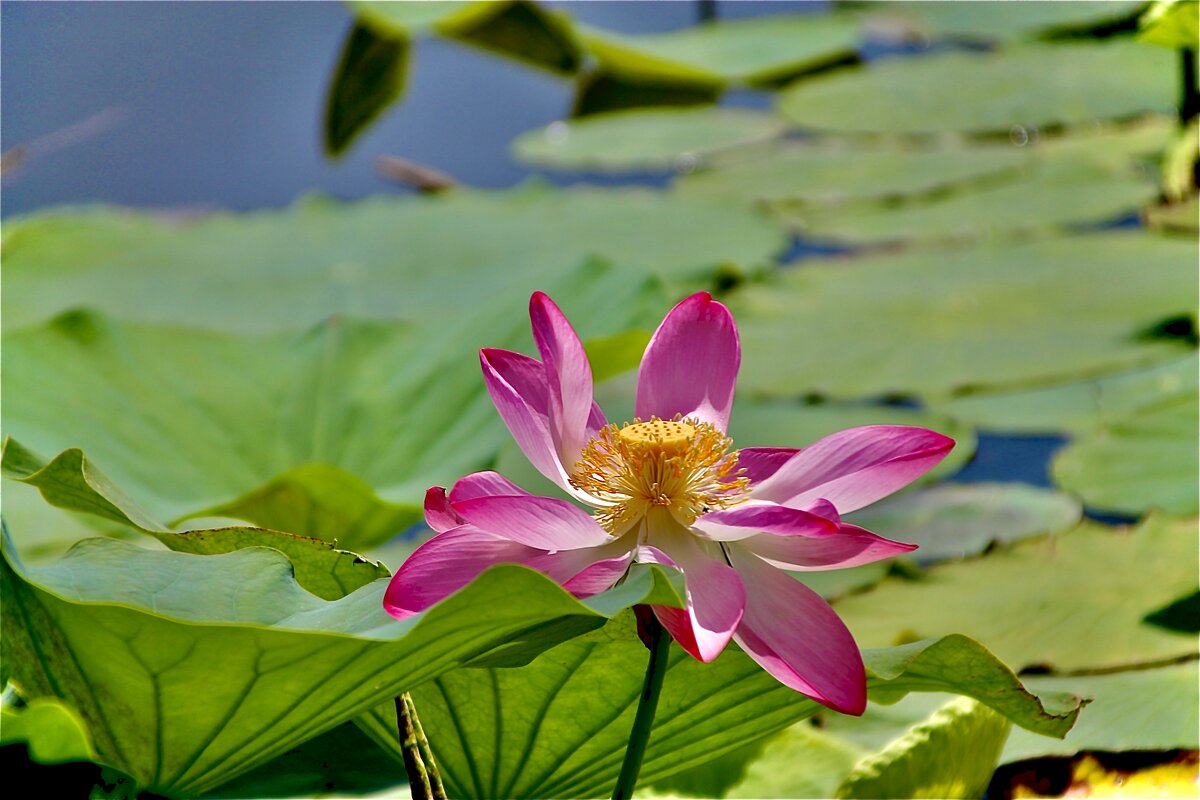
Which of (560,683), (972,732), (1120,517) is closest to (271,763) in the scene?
(560,683)

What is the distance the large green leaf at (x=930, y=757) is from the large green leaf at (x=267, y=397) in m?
0.49

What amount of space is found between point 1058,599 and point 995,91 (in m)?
1.58

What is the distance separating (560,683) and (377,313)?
1.19 meters

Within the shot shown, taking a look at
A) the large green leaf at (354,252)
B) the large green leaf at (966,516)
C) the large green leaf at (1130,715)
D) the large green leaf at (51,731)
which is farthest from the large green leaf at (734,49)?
the large green leaf at (51,731)

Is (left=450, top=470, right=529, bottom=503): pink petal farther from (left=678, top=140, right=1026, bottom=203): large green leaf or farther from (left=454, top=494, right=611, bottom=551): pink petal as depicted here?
(left=678, top=140, right=1026, bottom=203): large green leaf

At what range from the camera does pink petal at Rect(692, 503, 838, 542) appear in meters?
0.49

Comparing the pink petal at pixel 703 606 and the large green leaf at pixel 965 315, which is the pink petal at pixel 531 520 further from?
the large green leaf at pixel 965 315

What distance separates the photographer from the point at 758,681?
581 mm

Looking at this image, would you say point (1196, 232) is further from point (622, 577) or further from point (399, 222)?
point (622, 577)

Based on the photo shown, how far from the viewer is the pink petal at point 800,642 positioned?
50 centimetres

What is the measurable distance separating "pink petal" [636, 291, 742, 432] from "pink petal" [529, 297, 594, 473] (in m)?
0.05

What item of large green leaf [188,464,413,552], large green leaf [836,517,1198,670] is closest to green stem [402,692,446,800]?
large green leaf [188,464,413,552]

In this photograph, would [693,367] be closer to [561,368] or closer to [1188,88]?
[561,368]

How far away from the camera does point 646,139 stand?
2455 millimetres
